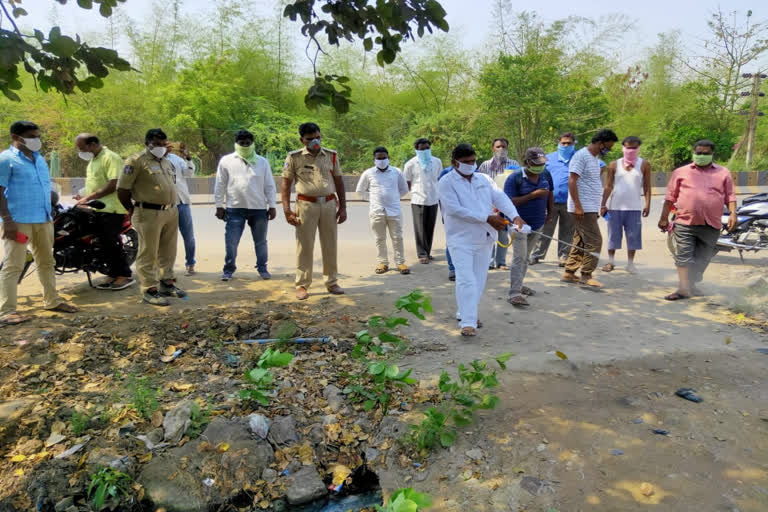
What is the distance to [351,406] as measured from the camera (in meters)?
3.57

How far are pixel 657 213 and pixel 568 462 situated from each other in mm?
13338

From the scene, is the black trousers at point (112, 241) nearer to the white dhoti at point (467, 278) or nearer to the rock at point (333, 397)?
the rock at point (333, 397)

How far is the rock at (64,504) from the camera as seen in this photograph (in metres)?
2.73

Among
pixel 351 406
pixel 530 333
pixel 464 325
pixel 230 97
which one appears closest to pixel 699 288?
pixel 530 333

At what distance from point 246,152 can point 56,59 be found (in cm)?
325

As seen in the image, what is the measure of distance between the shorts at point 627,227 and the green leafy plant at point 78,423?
598cm

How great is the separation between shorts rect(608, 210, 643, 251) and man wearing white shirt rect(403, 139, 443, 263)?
2.25 metres

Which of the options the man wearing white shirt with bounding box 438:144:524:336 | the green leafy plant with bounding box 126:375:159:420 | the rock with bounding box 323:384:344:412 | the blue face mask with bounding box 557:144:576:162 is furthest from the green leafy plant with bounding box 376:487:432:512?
the blue face mask with bounding box 557:144:576:162

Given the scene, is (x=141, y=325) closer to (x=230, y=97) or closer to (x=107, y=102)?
(x=230, y=97)

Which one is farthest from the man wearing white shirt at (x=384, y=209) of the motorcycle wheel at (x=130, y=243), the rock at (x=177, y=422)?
the rock at (x=177, y=422)

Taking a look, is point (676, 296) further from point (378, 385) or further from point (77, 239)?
point (77, 239)

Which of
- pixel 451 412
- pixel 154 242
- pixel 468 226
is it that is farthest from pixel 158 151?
pixel 451 412

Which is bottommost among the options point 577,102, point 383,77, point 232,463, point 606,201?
Answer: point 232,463

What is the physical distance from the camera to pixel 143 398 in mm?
3447
